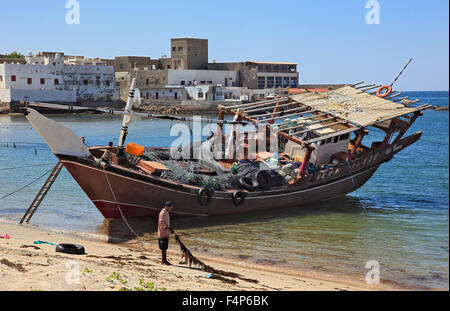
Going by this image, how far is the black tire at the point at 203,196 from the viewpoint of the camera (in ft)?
47.0

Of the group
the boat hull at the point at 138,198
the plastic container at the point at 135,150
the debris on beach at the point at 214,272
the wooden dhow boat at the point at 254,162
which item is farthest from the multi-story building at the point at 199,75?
the debris on beach at the point at 214,272

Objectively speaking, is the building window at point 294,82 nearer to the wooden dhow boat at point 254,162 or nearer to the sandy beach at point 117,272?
the wooden dhow boat at point 254,162

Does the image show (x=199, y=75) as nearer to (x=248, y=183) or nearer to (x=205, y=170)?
(x=205, y=170)

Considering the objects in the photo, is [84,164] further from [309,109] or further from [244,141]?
[309,109]

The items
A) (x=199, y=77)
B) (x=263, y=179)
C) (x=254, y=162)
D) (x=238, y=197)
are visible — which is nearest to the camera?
(x=238, y=197)

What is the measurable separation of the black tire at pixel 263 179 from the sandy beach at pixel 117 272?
3.88m

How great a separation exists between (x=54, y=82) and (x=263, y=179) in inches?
2067

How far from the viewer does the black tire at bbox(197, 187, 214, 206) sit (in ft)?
47.0

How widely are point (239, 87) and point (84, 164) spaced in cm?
6534

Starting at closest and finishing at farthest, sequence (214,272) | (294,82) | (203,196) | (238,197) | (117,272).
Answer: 1. (117,272)
2. (214,272)
3. (203,196)
4. (238,197)
5. (294,82)

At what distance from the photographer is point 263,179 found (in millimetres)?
15695

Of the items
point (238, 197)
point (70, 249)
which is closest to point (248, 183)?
point (238, 197)
